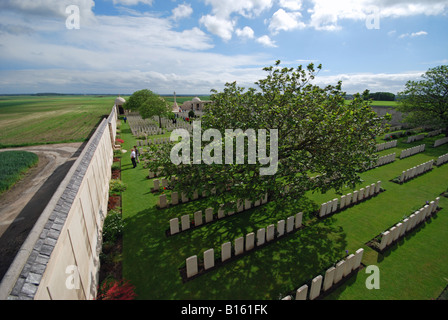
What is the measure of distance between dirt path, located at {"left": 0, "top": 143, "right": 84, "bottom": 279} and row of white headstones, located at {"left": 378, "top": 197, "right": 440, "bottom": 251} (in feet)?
42.6

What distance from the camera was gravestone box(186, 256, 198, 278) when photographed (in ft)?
20.5

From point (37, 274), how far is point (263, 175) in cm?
652

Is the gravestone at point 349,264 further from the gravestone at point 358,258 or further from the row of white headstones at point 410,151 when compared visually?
the row of white headstones at point 410,151

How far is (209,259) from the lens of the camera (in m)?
6.65

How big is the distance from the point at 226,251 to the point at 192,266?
1253mm

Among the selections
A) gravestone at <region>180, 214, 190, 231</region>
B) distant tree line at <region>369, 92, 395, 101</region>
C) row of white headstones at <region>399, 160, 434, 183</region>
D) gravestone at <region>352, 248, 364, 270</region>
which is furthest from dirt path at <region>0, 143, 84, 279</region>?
distant tree line at <region>369, 92, 395, 101</region>

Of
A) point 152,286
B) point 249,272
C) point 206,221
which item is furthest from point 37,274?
point 206,221

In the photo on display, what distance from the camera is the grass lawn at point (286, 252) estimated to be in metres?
6.06

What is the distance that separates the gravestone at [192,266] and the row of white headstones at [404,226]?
6702mm

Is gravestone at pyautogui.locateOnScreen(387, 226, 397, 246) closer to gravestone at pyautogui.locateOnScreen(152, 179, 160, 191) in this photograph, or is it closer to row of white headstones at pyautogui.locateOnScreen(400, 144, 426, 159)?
gravestone at pyautogui.locateOnScreen(152, 179, 160, 191)

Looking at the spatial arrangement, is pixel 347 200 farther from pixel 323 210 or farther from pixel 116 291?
pixel 116 291

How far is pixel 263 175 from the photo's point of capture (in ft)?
25.6

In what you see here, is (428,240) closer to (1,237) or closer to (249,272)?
(249,272)

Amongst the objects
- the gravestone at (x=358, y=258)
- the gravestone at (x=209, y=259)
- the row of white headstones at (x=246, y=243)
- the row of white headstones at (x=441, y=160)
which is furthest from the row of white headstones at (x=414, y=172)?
the gravestone at (x=209, y=259)
